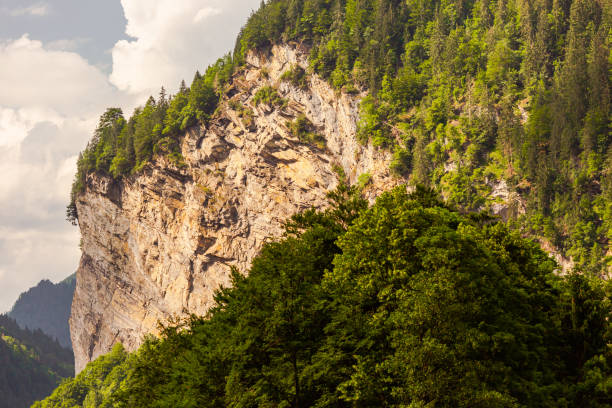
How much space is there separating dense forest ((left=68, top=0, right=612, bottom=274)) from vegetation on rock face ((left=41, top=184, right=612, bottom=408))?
3071cm

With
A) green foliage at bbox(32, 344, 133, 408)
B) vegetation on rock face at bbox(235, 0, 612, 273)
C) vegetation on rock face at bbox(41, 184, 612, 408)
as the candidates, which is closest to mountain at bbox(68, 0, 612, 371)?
vegetation on rock face at bbox(235, 0, 612, 273)

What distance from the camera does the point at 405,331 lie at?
19.2 m

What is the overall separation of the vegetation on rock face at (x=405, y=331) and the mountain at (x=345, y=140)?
33116 mm

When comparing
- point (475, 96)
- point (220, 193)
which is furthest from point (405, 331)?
point (220, 193)

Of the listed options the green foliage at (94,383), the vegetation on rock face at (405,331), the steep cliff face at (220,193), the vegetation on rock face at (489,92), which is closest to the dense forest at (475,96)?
the vegetation on rock face at (489,92)

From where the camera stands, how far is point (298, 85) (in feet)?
295

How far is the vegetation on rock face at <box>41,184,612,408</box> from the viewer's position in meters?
18.6

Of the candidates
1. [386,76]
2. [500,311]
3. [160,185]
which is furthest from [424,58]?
[500,311]

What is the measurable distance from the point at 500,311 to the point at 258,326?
1034 centimetres

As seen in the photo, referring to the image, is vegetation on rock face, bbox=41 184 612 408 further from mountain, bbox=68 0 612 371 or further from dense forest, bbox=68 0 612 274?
mountain, bbox=68 0 612 371

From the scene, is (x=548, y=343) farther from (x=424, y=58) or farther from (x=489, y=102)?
(x=424, y=58)

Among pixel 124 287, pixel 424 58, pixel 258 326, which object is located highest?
pixel 424 58

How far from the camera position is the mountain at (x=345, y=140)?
64688 millimetres

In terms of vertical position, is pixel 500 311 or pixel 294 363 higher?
pixel 500 311
